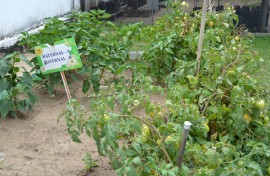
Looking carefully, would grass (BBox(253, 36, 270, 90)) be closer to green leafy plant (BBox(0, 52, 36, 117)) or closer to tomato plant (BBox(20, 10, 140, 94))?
tomato plant (BBox(20, 10, 140, 94))

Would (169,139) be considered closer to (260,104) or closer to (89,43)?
(260,104)

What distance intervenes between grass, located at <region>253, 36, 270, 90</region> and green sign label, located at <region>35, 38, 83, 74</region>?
8.07 ft

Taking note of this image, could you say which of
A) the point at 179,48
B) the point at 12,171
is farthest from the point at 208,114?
the point at 179,48

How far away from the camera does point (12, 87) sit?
12.3 feet

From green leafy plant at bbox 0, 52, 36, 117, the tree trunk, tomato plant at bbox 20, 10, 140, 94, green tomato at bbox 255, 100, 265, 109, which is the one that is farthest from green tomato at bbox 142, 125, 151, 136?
the tree trunk

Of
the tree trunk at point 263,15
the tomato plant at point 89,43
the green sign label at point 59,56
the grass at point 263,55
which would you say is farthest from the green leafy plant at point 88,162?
the tree trunk at point 263,15

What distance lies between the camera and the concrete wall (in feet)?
20.7

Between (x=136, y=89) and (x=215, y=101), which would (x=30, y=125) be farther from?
(x=215, y=101)

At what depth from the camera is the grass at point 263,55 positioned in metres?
5.78

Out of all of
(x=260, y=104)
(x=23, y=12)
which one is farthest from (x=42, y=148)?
(x=23, y=12)

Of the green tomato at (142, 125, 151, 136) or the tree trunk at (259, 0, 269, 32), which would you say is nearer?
the green tomato at (142, 125, 151, 136)

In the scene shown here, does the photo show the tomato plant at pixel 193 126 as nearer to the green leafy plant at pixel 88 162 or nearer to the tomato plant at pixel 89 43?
the green leafy plant at pixel 88 162

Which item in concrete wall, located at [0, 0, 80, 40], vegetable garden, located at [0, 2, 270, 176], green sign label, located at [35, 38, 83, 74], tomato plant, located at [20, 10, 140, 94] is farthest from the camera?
concrete wall, located at [0, 0, 80, 40]

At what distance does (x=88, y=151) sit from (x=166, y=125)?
133 cm
